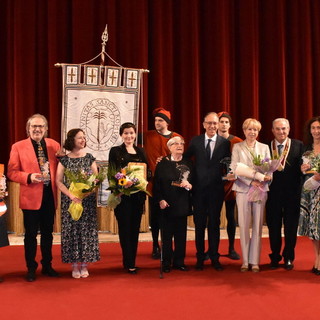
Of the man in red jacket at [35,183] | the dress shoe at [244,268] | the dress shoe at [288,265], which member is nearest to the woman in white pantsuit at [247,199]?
the dress shoe at [244,268]

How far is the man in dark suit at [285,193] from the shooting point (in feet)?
14.3

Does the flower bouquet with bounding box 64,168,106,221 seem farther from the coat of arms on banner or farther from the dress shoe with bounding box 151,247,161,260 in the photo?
the coat of arms on banner

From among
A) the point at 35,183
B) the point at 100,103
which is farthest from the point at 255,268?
the point at 100,103

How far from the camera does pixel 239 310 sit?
325 cm

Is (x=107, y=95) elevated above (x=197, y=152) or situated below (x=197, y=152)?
above

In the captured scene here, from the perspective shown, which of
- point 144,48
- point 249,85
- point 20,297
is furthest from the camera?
point 249,85

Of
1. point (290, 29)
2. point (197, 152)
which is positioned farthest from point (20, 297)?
point (290, 29)

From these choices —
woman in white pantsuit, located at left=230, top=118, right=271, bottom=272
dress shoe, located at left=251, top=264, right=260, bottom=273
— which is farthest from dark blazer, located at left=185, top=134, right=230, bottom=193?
dress shoe, located at left=251, top=264, right=260, bottom=273

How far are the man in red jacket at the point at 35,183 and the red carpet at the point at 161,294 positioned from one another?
0.99 feet

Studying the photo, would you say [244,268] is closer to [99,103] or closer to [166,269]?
[166,269]

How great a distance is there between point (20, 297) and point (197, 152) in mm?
1991

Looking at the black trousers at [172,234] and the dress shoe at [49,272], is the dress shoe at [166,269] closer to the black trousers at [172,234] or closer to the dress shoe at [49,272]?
the black trousers at [172,234]

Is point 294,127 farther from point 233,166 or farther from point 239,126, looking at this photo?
point 233,166

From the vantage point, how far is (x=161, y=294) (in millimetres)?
3613
